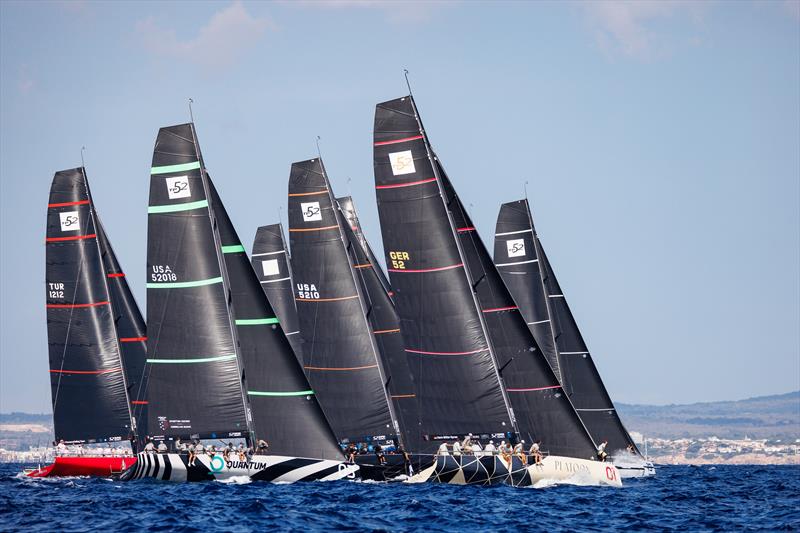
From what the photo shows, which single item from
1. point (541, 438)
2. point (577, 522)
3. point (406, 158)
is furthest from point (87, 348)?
point (577, 522)

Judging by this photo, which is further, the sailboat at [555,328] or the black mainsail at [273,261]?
the black mainsail at [273,261]

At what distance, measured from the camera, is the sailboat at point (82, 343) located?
168 feet

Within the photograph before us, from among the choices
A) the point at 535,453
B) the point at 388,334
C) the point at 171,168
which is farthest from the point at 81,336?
the point at 535,453

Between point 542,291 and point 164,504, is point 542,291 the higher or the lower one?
the higher one

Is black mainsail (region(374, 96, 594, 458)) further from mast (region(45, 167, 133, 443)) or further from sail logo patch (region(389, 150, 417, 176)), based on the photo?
mast (region(45, 167, 133, 443))

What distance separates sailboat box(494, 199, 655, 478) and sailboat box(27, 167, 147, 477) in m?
18.5

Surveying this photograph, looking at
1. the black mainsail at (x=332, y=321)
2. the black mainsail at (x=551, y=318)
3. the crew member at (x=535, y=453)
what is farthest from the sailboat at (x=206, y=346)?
the black mainsail at (x=551, y=318)

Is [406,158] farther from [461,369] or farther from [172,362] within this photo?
[172,362]

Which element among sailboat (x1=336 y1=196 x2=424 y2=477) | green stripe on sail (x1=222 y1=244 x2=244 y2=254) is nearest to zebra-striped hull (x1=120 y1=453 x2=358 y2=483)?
sailboat (x1=336 y1=196 x2=424 y2=477)

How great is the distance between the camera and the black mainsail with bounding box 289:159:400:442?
47.8 meters

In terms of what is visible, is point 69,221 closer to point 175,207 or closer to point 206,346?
point 175,207

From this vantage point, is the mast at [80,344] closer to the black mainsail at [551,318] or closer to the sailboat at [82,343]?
the sailboat at [82,343]

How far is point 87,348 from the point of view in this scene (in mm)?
51344

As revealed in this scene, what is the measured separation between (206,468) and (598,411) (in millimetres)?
22232
